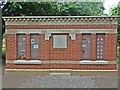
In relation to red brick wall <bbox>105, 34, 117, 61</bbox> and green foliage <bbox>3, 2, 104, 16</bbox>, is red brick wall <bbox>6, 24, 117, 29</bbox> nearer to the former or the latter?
red brick wall <bbox>105, 34, 117, 61</bbox>

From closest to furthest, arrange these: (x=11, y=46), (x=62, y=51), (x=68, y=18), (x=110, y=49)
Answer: (x=68, y=18)
(x=110, y=49)
(x=62, y=51)
(x=11, y=46)

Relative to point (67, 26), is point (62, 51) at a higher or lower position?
lower

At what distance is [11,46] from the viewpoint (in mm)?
15219

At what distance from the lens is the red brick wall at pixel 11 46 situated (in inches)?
597

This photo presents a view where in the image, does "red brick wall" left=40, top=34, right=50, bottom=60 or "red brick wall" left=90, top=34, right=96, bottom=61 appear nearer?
"red brick wall" left=90, top=34, right=96, bottom=61

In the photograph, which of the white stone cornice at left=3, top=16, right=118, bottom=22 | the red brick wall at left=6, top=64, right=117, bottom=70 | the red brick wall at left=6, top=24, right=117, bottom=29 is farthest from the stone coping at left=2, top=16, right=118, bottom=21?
the red brick wall at left=6, top=64, right=117, bottom=70

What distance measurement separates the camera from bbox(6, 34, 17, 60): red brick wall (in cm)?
1516

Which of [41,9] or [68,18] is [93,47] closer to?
[68,18]

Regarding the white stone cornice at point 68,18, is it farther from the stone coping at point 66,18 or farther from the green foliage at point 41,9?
the green foliage at point 41,9

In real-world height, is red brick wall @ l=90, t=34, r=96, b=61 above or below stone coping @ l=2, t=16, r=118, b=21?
below

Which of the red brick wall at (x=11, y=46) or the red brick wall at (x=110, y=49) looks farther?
the red brick wall at (x=11, y=46)

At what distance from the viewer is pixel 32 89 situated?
963 centimetres

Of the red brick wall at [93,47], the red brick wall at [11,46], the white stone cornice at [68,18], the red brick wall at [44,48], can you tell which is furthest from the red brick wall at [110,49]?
the red brick wall at [11,46]

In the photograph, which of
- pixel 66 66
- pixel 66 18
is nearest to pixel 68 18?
pixel 66 18
